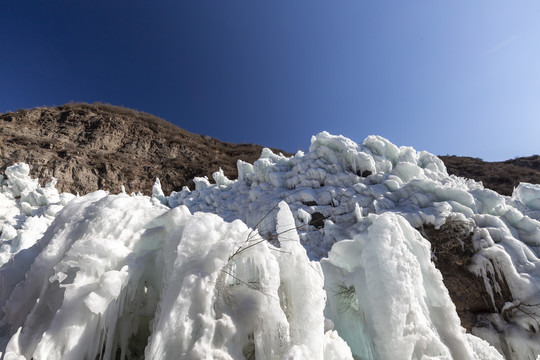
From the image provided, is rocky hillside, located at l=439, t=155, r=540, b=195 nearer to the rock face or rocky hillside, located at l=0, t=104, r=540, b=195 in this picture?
rocky hillside, located at l=0, t=104, r=540, b=195

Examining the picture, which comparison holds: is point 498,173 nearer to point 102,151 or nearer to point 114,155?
point 114,155

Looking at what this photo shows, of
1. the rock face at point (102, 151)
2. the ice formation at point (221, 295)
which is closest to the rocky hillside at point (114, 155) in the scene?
the rock face at point (102, 151)

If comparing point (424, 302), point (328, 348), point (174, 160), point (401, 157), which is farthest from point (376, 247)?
point (174, 160)

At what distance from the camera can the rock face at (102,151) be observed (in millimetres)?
15570

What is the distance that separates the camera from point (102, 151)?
19672 millimetres

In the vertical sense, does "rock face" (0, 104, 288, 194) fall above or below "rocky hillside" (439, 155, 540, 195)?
above

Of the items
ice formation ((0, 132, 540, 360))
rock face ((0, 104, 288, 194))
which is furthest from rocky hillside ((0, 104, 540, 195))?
ice formation ((0, 132, 540, 360))

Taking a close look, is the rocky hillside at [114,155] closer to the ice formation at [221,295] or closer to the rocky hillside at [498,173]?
the rocky hillside at [498,173]

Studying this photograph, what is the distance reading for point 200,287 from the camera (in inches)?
77.9

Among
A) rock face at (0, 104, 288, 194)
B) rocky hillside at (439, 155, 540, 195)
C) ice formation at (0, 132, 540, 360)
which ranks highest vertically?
rock face at (0, 104, 288, 194)

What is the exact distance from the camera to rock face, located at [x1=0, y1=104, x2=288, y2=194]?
51.1 feet

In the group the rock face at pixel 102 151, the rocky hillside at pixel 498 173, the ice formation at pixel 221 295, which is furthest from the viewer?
the rocky hillside at pixel 498 173

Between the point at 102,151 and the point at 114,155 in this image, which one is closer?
the point at 114,155

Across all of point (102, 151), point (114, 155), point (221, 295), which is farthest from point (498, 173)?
point (102, 151)
